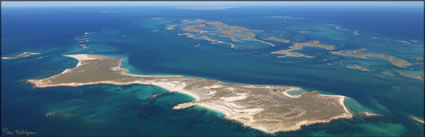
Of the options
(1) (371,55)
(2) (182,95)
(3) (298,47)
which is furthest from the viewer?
(3) (298,47)

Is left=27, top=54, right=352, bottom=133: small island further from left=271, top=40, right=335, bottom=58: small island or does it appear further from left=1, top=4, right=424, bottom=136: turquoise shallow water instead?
left=271, top=40, right=335, bottom=58: small island

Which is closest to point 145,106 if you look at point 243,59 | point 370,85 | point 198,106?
point 198,106

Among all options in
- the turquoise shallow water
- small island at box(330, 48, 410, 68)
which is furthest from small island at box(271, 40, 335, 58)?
small island at box(330, 48, 410, 68)

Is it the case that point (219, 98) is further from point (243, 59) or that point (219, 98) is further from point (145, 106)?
point (243, 59)

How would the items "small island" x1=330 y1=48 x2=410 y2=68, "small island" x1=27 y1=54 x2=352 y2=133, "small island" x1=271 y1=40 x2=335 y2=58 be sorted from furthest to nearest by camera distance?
1. "small island" x1=271 y1=40 x2=335 y2=58
2. "small island" x1=330 y1=48 x2=410 y2=68
3. "small island" x1=27 y1=54 x2=352 y2=133

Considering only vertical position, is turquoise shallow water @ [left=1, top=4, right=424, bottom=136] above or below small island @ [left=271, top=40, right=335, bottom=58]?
below

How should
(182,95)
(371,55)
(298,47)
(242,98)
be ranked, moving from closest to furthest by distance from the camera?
1. (242,98)
2. (182,95)
3. (371,55)
4. (298,47)

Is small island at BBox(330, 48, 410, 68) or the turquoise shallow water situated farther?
small island at BBox(330, 48, 410, 68)

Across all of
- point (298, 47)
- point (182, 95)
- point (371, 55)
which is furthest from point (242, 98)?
point (371, 55)

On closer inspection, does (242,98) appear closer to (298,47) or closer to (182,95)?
(182,95)
